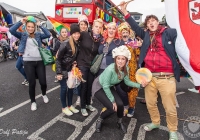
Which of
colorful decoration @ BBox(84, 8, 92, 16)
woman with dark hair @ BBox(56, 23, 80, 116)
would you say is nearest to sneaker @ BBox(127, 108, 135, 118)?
woman with dark hair @ BBox(56, 23, 80, 116)

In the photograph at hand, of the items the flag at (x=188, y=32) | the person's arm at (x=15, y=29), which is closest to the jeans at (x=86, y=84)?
the person's arm at (x=15, y=29)

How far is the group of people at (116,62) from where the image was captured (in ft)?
8.43

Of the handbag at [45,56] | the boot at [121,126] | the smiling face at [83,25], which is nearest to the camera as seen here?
Result: the boot at [121,126]

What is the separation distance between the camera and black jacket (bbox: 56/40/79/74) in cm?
314

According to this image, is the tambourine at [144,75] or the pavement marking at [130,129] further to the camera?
the pavement marking at [130,129]

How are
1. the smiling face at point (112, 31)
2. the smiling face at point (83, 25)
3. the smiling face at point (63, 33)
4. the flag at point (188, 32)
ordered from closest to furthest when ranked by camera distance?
the flag at point (188, 32) → the smiling face at point (112, 31) → the smiling face at point (83, 25) → the smiling face at point (63, 33)

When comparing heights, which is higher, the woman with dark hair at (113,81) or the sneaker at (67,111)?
the woman with dark hair at (113,81)

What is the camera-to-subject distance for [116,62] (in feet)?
8.98

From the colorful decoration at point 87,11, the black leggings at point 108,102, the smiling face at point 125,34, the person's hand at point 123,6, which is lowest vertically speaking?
the black leggings at point 108,102

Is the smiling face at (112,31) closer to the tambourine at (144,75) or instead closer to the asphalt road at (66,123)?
the tambourine at (144,75)

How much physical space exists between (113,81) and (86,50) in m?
0.91

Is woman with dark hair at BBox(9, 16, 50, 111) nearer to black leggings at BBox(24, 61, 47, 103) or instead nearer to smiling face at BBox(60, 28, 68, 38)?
black leggings at BBox(24, 61, 47, 103)

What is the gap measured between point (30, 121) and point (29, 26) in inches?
78.9

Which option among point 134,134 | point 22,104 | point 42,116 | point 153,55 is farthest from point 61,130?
point 153,55
